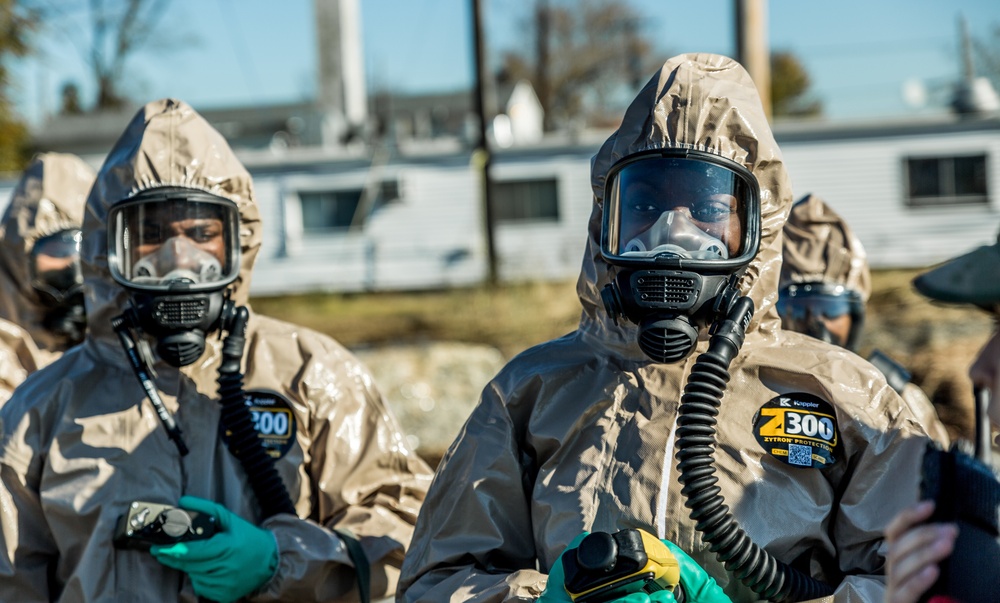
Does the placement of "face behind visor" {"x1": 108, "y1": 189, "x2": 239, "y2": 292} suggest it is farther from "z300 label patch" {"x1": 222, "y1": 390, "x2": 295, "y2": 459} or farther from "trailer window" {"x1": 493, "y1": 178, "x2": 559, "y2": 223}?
"trailer window" {"x1": 493, "y1": 178, "x2": 559, "y2": 223}

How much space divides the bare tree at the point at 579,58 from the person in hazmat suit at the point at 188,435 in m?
42.4

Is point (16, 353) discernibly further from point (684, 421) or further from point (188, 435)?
point (684, 421)

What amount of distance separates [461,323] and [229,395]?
1222cm

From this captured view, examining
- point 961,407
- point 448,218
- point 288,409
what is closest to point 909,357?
point 961,407

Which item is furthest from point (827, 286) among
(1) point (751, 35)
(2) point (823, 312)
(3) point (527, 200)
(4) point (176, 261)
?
(3) point (527, 200)

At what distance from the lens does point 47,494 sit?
3.03 meters

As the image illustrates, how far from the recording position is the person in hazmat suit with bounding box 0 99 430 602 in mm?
2977

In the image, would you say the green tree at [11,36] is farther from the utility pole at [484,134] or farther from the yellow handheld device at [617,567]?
the yellow handheld device at [617,567]

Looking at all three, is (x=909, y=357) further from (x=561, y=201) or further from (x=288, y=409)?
(x=561, y=201)

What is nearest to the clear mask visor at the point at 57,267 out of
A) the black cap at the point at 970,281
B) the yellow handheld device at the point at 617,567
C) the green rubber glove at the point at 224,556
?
the green rubber glove at the point at 224,556

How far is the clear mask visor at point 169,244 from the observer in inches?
127

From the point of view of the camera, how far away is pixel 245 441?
305 centimetres

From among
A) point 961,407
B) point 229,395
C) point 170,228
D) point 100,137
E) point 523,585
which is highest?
point 100,137

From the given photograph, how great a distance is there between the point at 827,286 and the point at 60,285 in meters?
3.21
